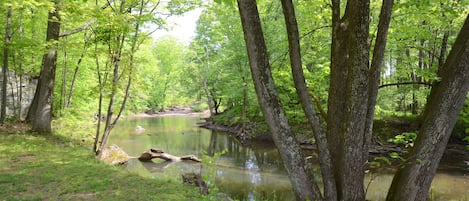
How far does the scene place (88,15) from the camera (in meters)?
8.32

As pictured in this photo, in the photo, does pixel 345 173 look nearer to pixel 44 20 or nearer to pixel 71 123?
pixel 71 123

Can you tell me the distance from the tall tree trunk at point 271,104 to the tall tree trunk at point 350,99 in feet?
1.25

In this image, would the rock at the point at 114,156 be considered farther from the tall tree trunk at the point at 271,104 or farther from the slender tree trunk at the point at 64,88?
the tall tree trunk at the point at 271,104

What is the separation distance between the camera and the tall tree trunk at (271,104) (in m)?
3.37

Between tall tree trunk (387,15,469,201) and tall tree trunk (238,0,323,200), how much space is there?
1.03 m

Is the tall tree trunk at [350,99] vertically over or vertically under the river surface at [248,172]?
over

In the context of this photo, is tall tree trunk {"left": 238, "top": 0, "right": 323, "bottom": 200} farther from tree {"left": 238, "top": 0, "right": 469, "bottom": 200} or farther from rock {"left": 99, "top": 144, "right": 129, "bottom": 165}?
rock {"left": 99, "top": 144, "right": 129, "bottom": 165}

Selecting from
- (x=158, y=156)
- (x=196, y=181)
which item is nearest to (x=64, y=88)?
(x=158, y=156)

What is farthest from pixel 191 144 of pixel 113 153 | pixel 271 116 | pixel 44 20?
pixel 271 116

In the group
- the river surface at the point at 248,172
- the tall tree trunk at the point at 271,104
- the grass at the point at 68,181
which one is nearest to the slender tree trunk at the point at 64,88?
the river surface at the point at 248,172

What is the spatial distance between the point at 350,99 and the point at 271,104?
0.84 m

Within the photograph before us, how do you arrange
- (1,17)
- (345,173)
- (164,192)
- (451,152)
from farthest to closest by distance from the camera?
(451,152) < (1,17) < (164,192) < (345,173)

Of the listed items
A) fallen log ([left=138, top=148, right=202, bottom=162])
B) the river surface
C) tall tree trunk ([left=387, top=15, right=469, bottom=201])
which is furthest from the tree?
fallen log ([left=138, top=148, right=202, bottom=162])

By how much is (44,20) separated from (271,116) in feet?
45.0
